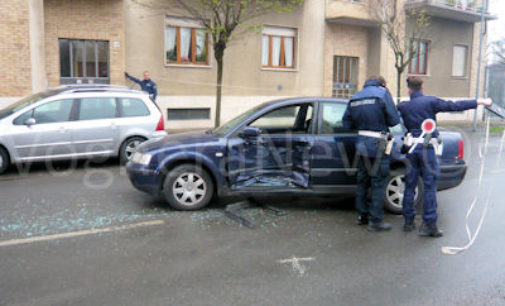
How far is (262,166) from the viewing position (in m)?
6.26

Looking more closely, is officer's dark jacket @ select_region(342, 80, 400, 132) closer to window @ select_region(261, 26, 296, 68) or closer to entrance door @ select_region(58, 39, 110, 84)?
entrance door @ select_region(58, 39, 110, 84)

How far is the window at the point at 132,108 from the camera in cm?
998

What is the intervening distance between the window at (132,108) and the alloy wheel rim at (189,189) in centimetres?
422

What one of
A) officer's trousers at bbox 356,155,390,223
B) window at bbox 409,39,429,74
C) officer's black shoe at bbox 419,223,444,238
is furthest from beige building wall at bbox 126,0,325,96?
officer's black shoe at bbox 419,223,444,238

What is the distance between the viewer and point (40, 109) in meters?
9.20

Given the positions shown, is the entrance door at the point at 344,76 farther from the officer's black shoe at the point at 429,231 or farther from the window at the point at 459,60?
the officer's black shoe at the point at 429,231

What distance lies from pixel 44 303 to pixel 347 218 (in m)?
3.75

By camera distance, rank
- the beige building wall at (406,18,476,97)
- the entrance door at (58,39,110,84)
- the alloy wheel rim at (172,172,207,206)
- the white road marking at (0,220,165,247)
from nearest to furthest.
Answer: the white road marking at (0,220,165,247) < the alloy wheel rim at (172,172,207,206) < the entrance door at (58,39,110,84) < the beige building wall at (406,18,476,97)

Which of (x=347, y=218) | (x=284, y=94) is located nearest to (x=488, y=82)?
(x=284, y=94)

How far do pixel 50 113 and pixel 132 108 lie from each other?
1606mm

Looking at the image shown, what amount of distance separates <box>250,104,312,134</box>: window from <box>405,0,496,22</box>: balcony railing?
59.5ft

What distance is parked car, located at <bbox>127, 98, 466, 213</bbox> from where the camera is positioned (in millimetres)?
6211

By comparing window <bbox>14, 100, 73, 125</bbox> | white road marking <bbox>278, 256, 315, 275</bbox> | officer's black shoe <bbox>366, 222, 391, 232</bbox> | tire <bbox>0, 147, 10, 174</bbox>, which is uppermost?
window <bbox>14, 100, 73, 125</bbox>

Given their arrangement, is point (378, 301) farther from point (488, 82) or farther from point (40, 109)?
point (488, 82)
